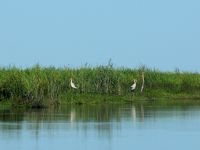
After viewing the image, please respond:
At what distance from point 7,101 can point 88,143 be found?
46.5ft

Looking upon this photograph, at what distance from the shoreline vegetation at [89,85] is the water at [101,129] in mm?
1569

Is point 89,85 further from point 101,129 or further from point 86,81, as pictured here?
point 101,129

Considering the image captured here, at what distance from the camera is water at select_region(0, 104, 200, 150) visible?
20750 mm

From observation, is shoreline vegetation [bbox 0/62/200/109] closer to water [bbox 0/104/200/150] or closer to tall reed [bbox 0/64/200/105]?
tall reed [bbox 0/64/200/105]

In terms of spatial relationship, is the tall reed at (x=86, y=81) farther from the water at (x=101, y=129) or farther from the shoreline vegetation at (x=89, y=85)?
the water at (x=101, y=129)

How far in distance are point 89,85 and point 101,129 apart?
16.6 m

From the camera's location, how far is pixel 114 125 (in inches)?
1025

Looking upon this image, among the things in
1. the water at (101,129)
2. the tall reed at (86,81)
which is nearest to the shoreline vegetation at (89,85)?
the tall reed at (86,81)

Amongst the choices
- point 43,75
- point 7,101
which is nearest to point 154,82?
point 43,75

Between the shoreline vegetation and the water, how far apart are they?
1.57 metres

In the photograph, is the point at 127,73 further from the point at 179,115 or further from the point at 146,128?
the point at 146,128

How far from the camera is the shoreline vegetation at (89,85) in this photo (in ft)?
114

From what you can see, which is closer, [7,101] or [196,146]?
[196,146]

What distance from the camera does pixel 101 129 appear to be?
80.7 ft
